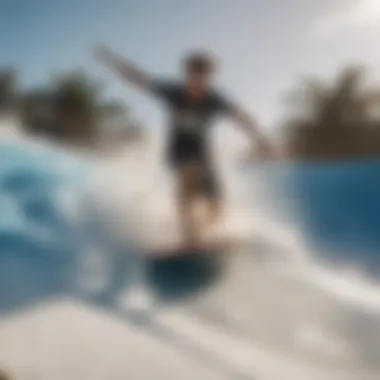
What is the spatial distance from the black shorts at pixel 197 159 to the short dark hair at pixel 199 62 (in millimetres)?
117

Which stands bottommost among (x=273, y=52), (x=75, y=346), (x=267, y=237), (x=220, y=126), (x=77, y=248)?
(x=75, y=346)

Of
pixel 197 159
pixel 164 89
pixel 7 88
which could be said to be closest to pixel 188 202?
pixel 197 159

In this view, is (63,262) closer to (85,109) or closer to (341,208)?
(85,109)

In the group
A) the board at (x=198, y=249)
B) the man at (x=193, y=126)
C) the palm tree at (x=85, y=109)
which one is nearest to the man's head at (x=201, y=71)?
the man at (x=193, y=126)

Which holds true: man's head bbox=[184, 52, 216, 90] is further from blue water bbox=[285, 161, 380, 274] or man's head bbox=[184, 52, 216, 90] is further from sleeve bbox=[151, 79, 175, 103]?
blue water bbox=[285, 161, 380, 274]

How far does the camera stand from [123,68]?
1145 mm

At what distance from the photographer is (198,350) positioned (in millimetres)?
1072

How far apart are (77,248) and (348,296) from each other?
449 mm

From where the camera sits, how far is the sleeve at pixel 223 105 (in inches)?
43.9

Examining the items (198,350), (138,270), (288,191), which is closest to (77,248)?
(138,270)

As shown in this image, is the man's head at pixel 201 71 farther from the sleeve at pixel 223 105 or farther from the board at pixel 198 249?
the board at pixel 198 249

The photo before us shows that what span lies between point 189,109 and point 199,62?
0.26 feet

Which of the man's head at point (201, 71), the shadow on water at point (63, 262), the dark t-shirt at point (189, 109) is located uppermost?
the man's head at point (201, 71)

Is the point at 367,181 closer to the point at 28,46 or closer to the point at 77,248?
the point at 77,248
